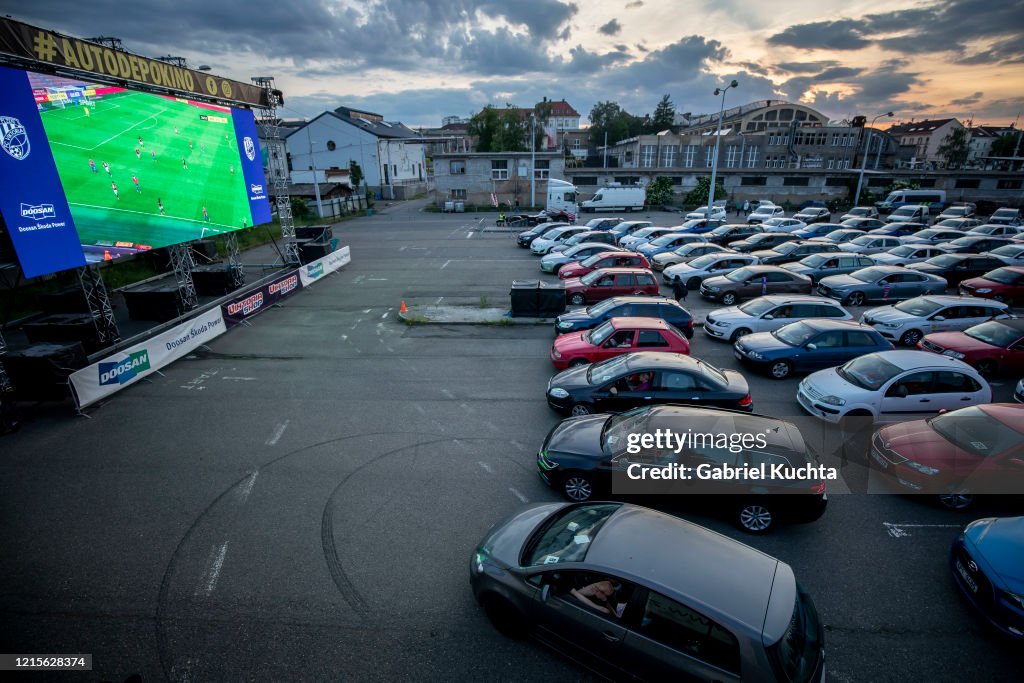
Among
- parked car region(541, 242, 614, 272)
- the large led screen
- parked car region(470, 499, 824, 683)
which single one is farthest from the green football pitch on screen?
parked car region(470, 499, 824, 683)

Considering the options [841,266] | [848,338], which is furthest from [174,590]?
[841,266]

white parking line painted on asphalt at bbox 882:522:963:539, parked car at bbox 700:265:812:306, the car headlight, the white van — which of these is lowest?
white parking line painted on asphalt at bbox 882:522:963:539

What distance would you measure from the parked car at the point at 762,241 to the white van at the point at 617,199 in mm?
22183

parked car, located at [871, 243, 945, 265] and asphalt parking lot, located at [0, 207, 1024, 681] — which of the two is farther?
parked car, located at [871, 243, 945, 265]

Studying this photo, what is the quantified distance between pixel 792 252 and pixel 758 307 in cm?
1023

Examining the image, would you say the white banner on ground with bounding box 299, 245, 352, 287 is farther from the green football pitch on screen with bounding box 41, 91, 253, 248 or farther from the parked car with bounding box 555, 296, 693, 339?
the parked car with bounding box 555, 296, 693, 339

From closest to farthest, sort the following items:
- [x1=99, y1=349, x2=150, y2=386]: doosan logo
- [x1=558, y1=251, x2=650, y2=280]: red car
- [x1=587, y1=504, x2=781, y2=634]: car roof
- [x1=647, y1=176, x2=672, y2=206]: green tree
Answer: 1. [x1=587, y1=504, x2=781, y2=634]: car roof
2. [x1=99, y1=349, x2=150, y2=386]: doosan logo
3. [x1=558, y1=251, x2=650, y2=280]: red car
4. [x1=647, y1=176, x2=672, y2=206]: green tree

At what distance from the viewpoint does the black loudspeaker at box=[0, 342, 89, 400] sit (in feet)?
36.3

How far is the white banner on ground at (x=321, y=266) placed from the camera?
71.8ft

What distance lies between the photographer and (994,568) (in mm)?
5461

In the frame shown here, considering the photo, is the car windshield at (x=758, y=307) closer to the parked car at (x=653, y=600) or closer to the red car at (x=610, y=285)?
the red car at (x=610, y=285)

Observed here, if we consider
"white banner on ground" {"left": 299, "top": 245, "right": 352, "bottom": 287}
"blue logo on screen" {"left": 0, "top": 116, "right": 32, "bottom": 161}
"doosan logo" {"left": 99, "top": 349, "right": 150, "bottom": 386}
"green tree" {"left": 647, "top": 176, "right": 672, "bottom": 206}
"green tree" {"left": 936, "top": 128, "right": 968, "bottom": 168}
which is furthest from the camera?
"green tree" {"left": 936, "top": 128, "right": 968, "bottom": 168}

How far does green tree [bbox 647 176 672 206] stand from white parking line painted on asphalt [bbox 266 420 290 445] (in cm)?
4619

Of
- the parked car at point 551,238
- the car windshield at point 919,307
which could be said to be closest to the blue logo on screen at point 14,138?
the parked car at point 551,238
